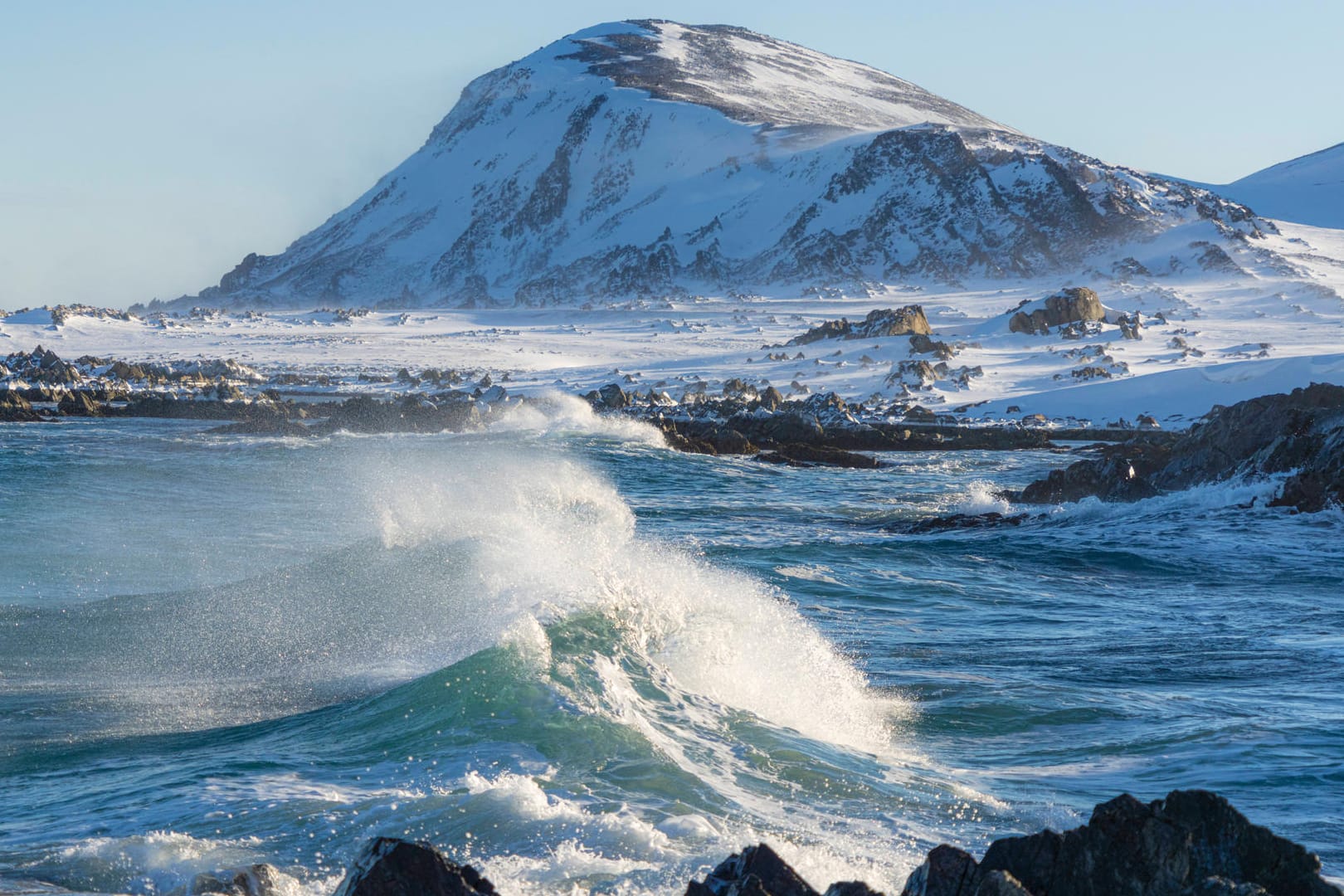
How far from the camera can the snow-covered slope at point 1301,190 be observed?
13038 cm

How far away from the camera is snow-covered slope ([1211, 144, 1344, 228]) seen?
130375mm

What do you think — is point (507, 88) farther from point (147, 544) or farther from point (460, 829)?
point (460, 829)

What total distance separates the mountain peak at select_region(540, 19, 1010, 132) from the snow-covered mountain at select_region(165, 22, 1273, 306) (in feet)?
2.17

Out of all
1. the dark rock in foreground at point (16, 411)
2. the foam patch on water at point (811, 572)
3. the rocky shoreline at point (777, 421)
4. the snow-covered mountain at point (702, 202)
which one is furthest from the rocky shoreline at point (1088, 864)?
the snow-covered mountain at point (702, 202)

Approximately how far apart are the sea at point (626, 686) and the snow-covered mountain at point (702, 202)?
8403 centimetres

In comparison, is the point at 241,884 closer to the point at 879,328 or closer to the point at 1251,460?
the point at 1251,460

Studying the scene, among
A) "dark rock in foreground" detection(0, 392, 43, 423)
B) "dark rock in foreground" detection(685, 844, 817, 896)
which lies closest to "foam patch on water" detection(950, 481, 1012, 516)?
"dark rock in foreground" detection(685, 844, 817, 896)

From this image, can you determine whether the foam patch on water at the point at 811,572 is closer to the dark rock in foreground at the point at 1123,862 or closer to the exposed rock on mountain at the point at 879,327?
the dark rock in foreground at the point at 1123,862

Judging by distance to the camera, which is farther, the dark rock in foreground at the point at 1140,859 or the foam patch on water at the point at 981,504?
the foam patch on water at the point at 981,504

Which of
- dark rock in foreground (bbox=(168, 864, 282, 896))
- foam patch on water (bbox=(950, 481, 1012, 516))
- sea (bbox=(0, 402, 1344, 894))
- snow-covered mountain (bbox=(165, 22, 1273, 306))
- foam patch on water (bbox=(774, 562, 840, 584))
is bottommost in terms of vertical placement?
foam patch on water (bbox=(774, 562, 840, 584))

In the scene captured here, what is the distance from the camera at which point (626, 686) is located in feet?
35.1

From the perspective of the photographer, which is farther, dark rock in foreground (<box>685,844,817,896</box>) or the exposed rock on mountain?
the exposed rock on mountain

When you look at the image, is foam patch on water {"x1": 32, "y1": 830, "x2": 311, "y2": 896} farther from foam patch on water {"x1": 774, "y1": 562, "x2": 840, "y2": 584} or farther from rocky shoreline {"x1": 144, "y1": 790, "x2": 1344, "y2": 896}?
foam patch on water {"x1": 774, "y1": 562, "x2": 840, "y2": 584}

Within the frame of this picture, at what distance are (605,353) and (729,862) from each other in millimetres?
67903
